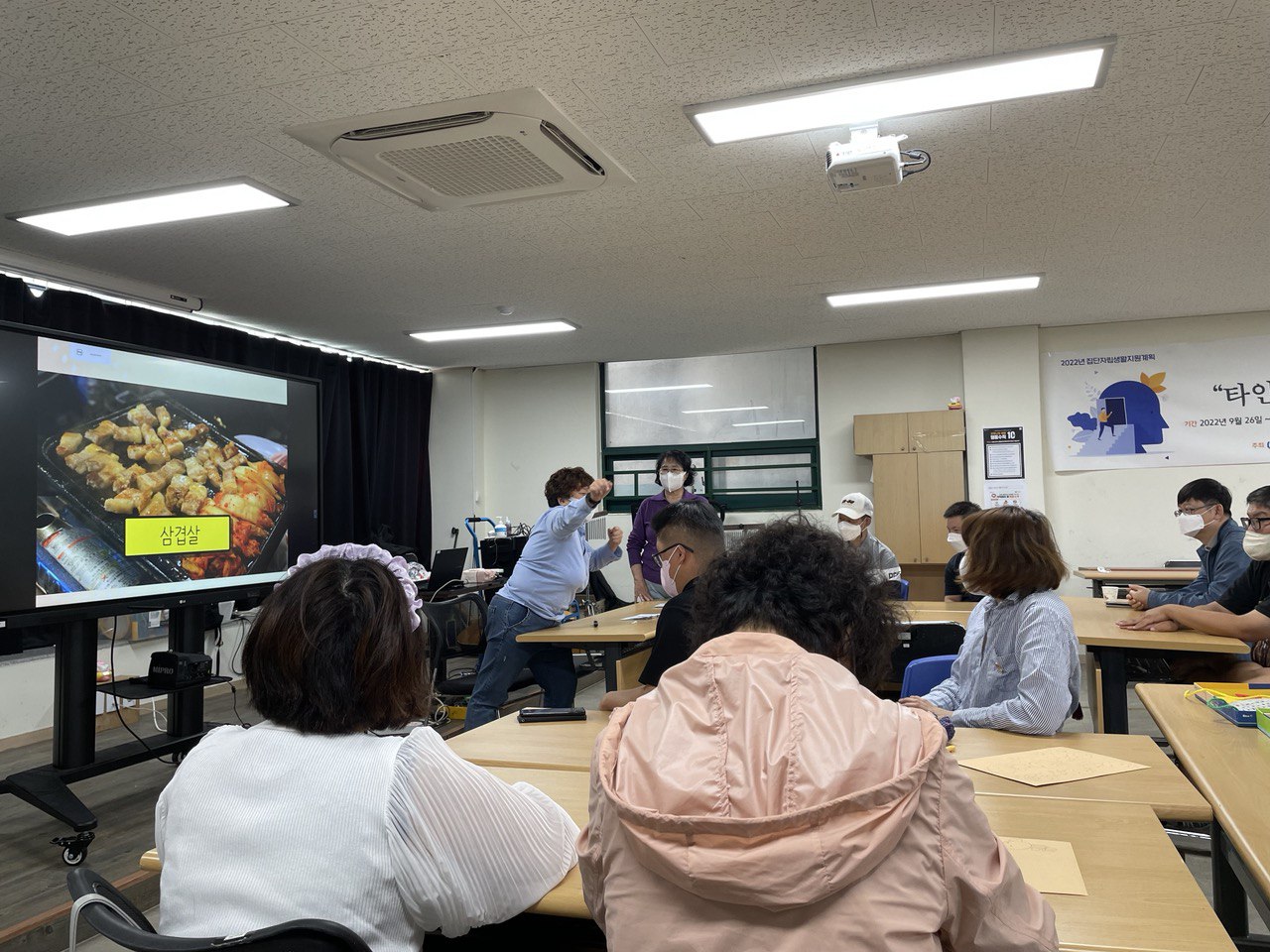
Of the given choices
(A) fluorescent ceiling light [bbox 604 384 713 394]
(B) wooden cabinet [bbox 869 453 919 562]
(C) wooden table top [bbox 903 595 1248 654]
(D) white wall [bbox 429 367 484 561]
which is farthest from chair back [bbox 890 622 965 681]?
(D) white wall [bbox 429 367 484 561]

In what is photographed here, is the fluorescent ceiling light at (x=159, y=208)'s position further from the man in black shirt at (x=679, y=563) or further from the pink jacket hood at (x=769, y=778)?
the pink jacket hood at (x=769, y=778)

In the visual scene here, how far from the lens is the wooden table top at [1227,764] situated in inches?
59.0

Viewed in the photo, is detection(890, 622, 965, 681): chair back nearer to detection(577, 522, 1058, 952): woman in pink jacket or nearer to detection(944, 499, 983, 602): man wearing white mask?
detection(944, 499, 983, 602): man wearing white mask

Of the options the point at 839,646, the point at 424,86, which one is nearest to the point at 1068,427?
the point at 424,86

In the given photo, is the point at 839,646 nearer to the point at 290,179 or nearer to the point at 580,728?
the point at 580,728

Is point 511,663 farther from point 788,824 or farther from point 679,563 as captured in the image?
point 788,824

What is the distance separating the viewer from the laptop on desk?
7016 mm

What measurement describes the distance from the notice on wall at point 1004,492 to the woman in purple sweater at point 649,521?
2.91 metres

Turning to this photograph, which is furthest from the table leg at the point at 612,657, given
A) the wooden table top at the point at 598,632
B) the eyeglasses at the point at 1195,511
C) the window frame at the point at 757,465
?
the window frame at the point at 757,465

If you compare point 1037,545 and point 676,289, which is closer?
point 1037,545

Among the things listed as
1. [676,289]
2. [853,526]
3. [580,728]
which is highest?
[676,289]

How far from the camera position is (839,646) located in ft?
4.12

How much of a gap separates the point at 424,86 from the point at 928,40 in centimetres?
162

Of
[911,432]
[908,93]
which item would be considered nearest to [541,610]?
[908,93]
